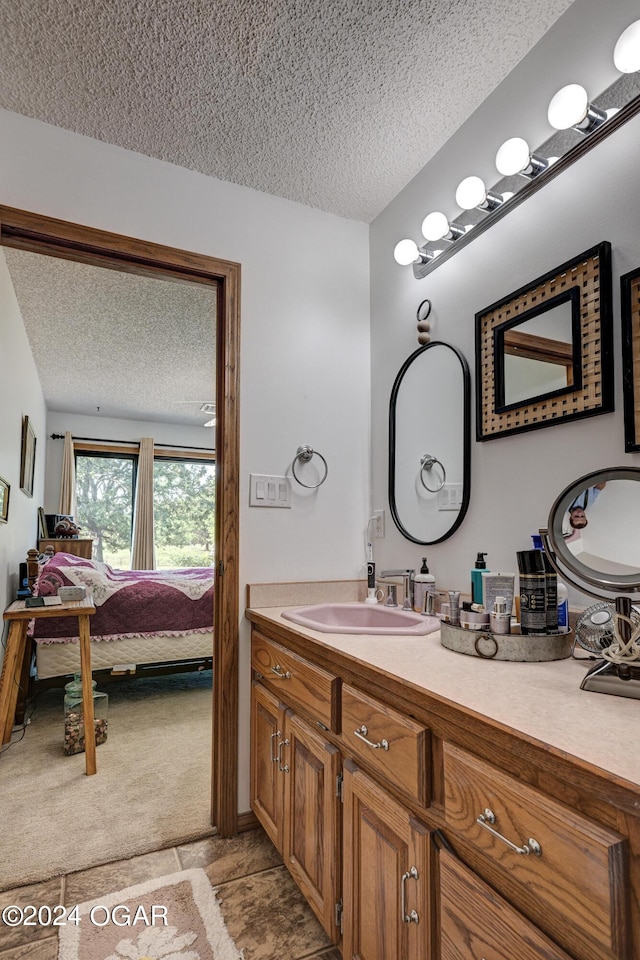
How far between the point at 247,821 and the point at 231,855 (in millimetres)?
156

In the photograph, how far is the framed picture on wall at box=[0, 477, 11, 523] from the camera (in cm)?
305

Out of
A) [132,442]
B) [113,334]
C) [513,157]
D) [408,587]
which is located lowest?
[408,587]

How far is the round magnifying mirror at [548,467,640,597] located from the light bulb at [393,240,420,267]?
3.89 feet

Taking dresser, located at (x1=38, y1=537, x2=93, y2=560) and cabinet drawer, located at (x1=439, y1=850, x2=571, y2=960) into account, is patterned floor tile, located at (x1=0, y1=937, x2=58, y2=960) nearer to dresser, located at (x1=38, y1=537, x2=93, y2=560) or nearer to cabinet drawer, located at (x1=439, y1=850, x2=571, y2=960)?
cabinet drawer, located at (x1=439, y1=850, x2=571, y2=960)

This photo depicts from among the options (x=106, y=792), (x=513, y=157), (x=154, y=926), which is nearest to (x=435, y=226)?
(x=513, y=157)

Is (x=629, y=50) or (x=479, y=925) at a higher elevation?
(x=629, y=50)

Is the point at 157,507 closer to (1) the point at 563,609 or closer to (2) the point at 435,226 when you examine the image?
(2) the point at 435,226

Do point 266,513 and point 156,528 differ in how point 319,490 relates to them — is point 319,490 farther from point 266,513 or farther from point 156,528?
point 156,528

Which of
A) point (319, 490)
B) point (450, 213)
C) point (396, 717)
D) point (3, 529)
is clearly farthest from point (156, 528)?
point (396, 717)

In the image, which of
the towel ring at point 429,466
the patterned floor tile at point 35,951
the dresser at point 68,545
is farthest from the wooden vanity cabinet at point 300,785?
the dresser at point 68,545

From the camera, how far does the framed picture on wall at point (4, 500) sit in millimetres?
3055

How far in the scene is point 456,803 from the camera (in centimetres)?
90

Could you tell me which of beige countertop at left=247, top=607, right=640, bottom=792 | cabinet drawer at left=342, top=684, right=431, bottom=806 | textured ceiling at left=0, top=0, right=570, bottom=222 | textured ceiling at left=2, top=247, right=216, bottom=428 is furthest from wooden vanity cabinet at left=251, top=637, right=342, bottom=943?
textured ceiling at left=0, top=0, right=570, bottom=222

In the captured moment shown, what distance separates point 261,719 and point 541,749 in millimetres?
1349
